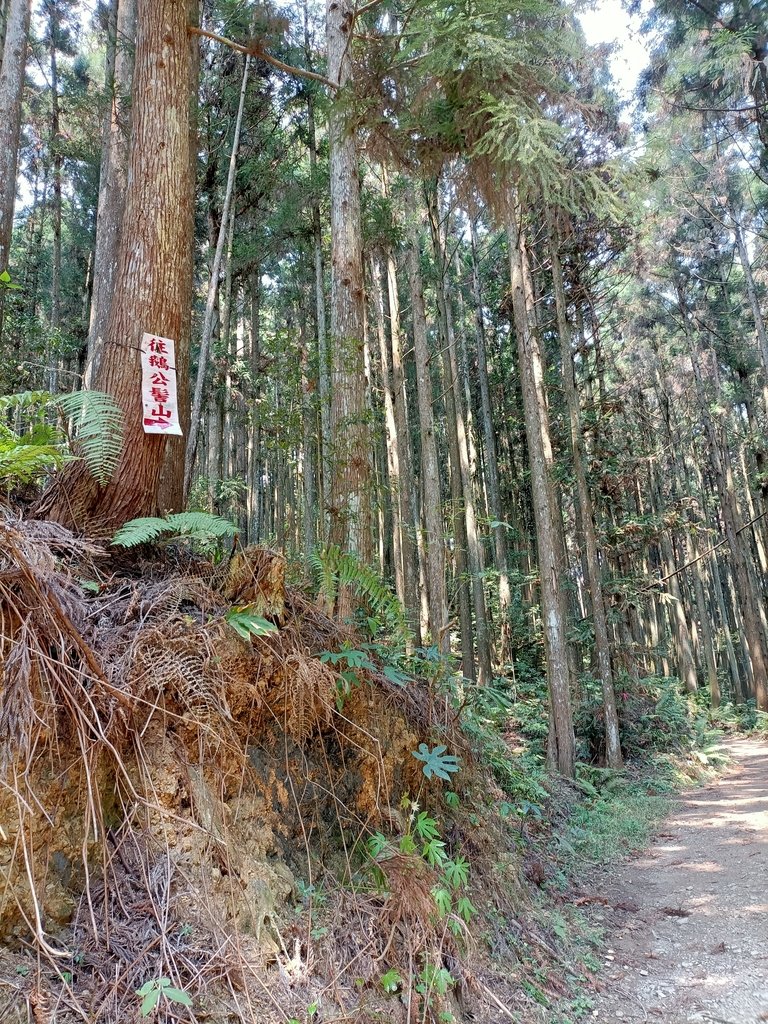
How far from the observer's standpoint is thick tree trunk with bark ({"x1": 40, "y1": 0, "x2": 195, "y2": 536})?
10.3ft

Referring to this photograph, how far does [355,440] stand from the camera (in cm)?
458

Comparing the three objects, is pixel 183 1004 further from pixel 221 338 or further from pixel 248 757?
pixel 221 338

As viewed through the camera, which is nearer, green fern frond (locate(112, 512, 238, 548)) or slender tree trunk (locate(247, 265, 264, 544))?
green fern frond (locate(112, 512, 238, 548))

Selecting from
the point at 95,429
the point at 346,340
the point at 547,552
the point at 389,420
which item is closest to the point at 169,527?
the point at 95,429

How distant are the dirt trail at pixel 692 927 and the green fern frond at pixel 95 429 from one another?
160 inches

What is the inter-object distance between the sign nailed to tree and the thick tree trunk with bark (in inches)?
1.7

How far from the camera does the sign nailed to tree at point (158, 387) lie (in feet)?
10.9

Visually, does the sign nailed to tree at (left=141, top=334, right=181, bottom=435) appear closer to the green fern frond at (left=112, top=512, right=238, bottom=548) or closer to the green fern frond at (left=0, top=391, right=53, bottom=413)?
the green fern frond at (left=0, top=391, right=53, bottom=413)

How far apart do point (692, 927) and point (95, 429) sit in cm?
528

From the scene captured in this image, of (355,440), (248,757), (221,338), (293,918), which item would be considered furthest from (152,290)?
(221,338)

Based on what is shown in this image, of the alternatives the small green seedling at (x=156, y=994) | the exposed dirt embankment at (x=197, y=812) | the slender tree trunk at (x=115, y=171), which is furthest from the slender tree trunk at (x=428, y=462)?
the small green seedling at (x=156, y=994)

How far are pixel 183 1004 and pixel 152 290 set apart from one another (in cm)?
346

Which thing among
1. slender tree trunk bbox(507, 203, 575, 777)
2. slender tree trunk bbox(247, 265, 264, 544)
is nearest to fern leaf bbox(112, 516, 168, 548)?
slender tree trunk bbox(247, 265, 264, 544)

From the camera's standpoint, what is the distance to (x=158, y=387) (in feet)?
11.2
